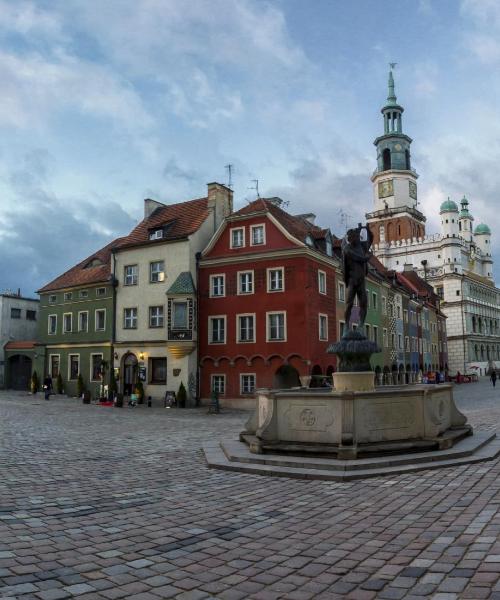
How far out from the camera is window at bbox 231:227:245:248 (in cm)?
3304

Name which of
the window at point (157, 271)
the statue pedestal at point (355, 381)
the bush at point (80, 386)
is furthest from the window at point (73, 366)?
the statue pedestal at point (355, 381)

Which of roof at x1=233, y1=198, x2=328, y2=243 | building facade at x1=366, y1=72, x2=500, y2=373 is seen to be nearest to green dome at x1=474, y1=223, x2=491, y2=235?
building facade at x1=366, y1=72, x2=500, y2=373

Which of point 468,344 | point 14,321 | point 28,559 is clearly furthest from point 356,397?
point 468,344

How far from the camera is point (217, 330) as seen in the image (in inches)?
1318

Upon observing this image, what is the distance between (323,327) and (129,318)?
12.7m

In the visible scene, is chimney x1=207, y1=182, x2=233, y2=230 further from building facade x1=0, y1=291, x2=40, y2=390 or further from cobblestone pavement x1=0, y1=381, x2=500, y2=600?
cobblestone pavement x1=0, y1=381, x2=500, y2=600

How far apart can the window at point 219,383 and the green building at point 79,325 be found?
7.76m

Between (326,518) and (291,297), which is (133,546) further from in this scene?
(291,297)

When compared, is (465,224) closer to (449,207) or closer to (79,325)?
(449,207)

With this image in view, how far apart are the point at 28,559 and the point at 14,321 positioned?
49727 millimetres

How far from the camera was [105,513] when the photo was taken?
7910 millimetres

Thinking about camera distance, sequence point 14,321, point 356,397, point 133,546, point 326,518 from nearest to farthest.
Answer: point 133,546 → point 326,518 → point 356,397 → point 14,321

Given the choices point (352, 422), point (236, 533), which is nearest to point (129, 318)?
point (352, 422)

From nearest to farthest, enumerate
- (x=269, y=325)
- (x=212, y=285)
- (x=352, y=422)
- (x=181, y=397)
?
(x=352, y=422) → (x=269, y=325) → (x=181, y=397) → (x=212, y=285)
